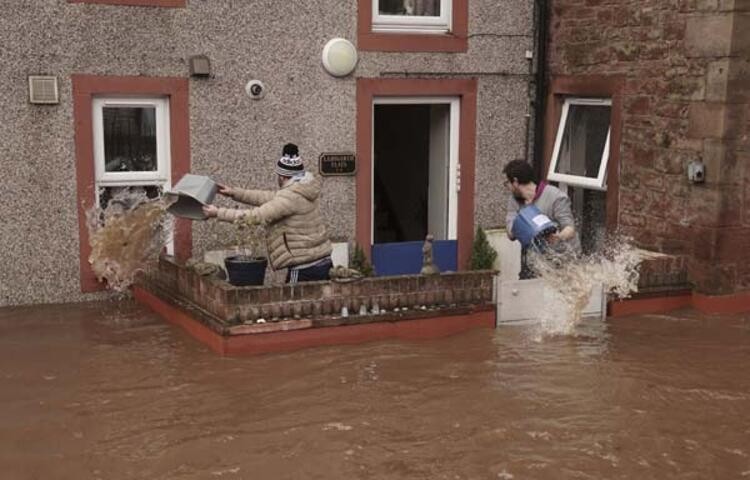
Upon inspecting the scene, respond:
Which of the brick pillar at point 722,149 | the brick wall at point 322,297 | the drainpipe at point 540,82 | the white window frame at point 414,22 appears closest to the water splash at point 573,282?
the brick wall at point 322,297

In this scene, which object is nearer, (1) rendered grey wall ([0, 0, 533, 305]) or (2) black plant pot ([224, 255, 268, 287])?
(2) black plant pot ([224, 255, 268, 287])

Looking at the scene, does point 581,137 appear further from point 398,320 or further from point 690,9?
point 398,320

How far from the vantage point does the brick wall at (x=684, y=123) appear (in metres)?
8.62

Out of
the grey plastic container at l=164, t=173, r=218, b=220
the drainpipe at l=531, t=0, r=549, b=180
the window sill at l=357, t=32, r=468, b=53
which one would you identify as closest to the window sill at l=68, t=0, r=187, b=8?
the window sill at l=357, t=32, r=468, b=53

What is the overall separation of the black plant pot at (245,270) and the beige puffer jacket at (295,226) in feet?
0.55

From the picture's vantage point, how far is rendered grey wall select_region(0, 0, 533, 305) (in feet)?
28.0

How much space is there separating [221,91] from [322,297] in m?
2.74

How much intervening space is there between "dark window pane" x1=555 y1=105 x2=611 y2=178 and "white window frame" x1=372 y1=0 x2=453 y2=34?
5.58ft

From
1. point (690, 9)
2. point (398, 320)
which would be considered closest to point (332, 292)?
point (398, 320)

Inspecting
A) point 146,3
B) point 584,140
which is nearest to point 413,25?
point 584,140

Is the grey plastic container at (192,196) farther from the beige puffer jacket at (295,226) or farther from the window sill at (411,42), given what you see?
the window sill at (411,42)

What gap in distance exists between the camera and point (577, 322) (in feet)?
27.3

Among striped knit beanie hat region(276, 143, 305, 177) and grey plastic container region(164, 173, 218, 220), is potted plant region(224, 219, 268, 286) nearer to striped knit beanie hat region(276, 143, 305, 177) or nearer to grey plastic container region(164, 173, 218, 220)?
grey plastic container region(164, 173, 218, 220)

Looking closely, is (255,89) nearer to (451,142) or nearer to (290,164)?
(290,164)
